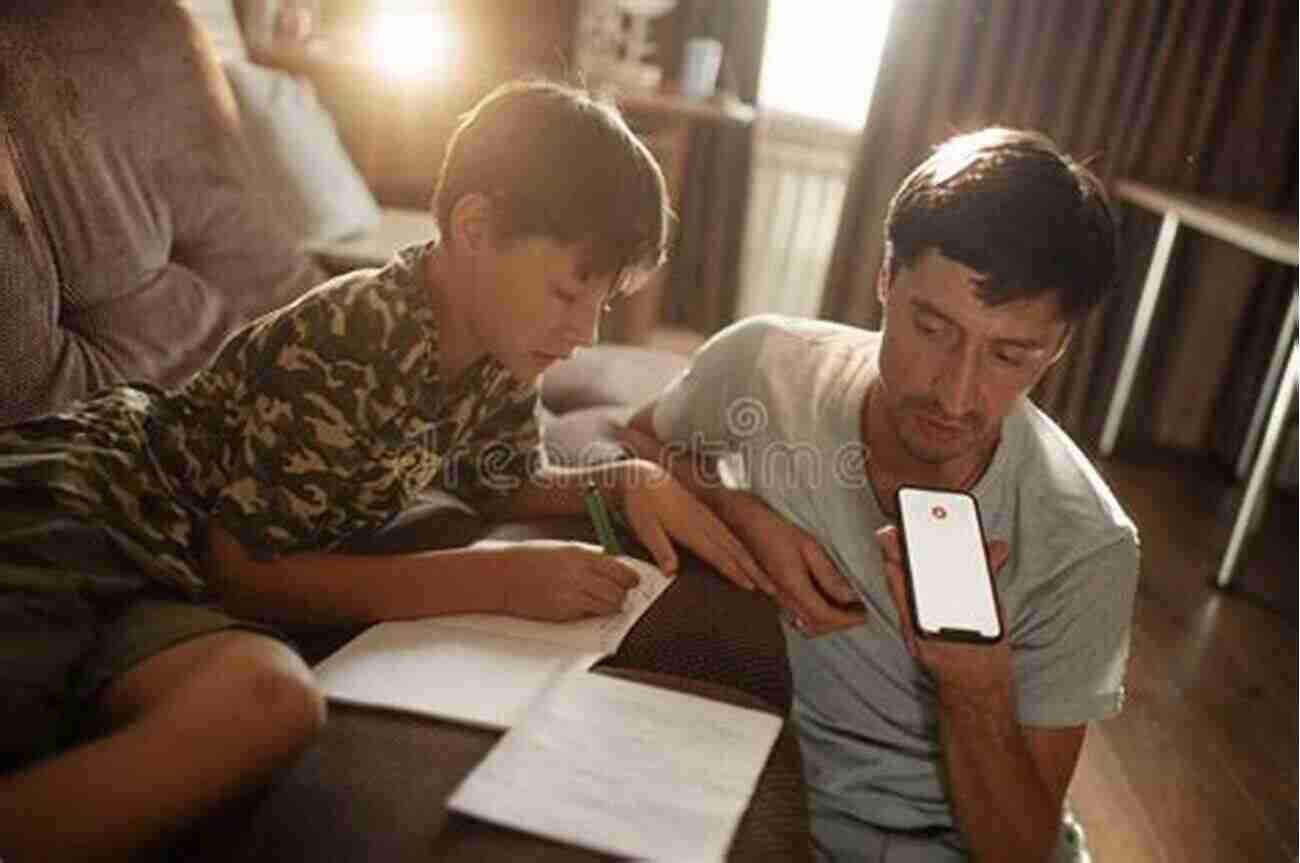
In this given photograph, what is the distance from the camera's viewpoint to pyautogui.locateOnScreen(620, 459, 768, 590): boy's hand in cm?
118

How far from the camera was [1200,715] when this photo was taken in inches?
84.3

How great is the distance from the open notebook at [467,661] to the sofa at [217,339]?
0.7 inches

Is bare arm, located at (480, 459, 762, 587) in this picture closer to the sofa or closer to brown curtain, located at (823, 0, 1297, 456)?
the sofa

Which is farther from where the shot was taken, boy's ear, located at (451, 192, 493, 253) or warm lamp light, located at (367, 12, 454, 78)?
warm lamp light, located at (367, 12, 454, 78)

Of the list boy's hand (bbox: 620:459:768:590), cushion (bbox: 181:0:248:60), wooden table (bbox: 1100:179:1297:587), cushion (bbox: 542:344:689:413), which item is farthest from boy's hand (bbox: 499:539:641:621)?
cushion (bbox: 181:0:248:60)

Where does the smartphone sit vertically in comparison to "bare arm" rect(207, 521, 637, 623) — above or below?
above

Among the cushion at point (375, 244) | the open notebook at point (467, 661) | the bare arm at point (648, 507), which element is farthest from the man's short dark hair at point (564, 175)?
the cushion at point (375, 244)

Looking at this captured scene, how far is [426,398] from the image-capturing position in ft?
3.70

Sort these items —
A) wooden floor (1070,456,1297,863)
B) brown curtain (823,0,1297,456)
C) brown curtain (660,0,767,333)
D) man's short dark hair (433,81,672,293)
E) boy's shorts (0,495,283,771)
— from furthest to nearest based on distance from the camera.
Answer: brown curtain (660,0,767,333) < brown curtain (823,0,1297,456) < wooden floor (1070,456,1297,863) < man's short dark hair (433,81,672,293) < boy's shorts (0,495,283,771)

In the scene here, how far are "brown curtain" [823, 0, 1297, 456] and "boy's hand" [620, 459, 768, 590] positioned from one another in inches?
98.6

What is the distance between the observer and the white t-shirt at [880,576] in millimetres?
1071

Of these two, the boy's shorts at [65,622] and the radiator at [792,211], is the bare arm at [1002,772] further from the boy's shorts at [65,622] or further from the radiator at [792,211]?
the radiator at [792,211]

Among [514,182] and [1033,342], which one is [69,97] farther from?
[1033,342]

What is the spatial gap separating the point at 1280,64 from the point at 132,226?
3.13 m
